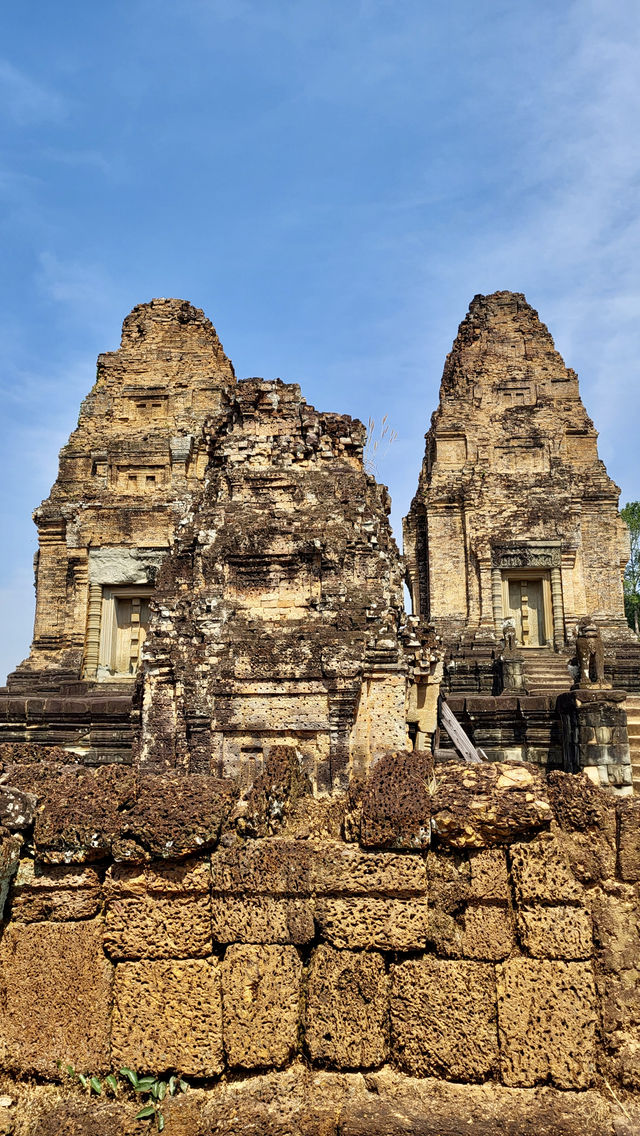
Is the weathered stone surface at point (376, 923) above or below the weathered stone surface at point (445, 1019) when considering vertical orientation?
above

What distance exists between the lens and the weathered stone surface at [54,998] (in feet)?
10.7

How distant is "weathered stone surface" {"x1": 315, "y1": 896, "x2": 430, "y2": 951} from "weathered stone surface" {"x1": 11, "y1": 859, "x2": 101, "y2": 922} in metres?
1.05

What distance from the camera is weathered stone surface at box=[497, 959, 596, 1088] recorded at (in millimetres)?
3102

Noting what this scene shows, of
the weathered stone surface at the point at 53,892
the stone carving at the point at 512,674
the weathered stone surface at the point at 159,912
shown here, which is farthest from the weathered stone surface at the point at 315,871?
the stone carving at the point at 512,674

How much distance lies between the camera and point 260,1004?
3236mm

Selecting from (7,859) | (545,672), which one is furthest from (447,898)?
(545,672)

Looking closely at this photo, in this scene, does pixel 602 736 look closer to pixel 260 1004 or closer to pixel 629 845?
pixel 629 845

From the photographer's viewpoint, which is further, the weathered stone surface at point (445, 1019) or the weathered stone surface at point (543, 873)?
the weathered stone surface at point (543, 873)

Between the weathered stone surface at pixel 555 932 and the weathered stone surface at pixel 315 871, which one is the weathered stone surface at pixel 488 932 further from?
the weathered stone surface at pixel 315 871

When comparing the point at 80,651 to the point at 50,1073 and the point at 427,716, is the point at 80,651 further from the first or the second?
the point at 50,1073

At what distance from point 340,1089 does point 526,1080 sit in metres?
0.77

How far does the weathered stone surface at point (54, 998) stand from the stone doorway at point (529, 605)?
1750 cm

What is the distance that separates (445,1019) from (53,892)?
1.80m

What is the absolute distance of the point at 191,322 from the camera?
2070 cm
